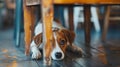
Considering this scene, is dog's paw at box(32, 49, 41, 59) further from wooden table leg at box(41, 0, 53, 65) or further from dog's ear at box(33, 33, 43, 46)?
wooden table leg at box(41, 0, 53, 65)

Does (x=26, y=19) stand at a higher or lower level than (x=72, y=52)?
higher

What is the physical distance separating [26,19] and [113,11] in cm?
304

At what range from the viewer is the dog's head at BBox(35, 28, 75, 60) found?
72.0 inches

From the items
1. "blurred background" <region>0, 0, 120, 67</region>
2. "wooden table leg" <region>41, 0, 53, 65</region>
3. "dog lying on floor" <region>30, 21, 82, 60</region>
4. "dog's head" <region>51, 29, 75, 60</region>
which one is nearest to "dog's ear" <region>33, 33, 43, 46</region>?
"dog lying on floor" <region>30, 21, 82, 60</region>

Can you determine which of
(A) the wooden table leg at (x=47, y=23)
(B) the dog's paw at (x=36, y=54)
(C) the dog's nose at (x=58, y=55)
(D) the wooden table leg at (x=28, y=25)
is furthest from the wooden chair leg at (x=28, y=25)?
(A) the wooden table leg at (x=47, y=23)

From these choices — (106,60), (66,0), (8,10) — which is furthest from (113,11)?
(66,0)

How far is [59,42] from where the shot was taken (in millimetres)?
1927

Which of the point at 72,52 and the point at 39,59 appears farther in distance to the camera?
the point at 72,52

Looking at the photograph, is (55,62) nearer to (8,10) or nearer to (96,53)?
(96,53)

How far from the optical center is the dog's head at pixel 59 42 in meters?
1.83

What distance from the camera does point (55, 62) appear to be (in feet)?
5.74

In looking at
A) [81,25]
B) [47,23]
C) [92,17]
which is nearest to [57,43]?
[47,23]

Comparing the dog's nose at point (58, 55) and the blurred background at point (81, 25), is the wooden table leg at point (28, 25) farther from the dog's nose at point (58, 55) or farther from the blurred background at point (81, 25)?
the dog's nose at point (58, 55)

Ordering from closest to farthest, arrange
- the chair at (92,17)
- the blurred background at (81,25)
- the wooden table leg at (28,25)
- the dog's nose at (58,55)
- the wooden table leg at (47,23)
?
1. the wooden table leg at (47,23)
2. the dog's nose at (58,55)
3. the wooden table leg at (28,25)
4. the blurred background at (81,25)
5. the chair at (92,17)
